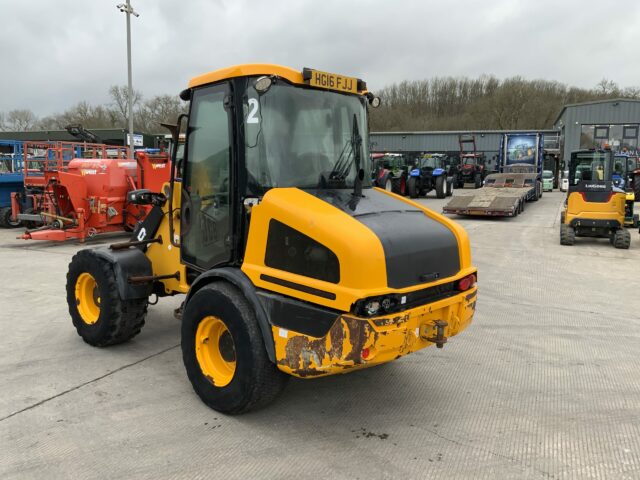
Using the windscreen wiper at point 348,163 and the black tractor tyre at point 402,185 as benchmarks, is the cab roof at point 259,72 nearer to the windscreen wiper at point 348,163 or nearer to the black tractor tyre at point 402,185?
the windscreen wiper at point 348,163

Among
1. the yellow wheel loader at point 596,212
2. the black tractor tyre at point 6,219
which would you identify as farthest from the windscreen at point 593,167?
the black tractor tyre at point 6,219

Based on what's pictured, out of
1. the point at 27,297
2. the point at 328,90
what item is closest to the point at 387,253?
the point at 328,90

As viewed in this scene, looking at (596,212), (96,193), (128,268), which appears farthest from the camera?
(596,212)

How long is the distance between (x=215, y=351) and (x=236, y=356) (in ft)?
1.38

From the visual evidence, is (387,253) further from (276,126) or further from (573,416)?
(573,416)

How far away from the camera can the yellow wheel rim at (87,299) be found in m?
4.80

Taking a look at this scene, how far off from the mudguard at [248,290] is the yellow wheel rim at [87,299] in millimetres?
1790

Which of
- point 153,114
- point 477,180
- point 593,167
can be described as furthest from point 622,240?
point 153,114

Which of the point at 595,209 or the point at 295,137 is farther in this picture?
the point at 595,209

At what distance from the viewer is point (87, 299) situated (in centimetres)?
486

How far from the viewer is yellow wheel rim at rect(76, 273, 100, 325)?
4.80 m

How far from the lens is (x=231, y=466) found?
291 cm

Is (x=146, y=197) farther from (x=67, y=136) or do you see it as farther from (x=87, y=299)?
(x=67, y=136)

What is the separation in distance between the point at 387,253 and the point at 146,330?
335cm
